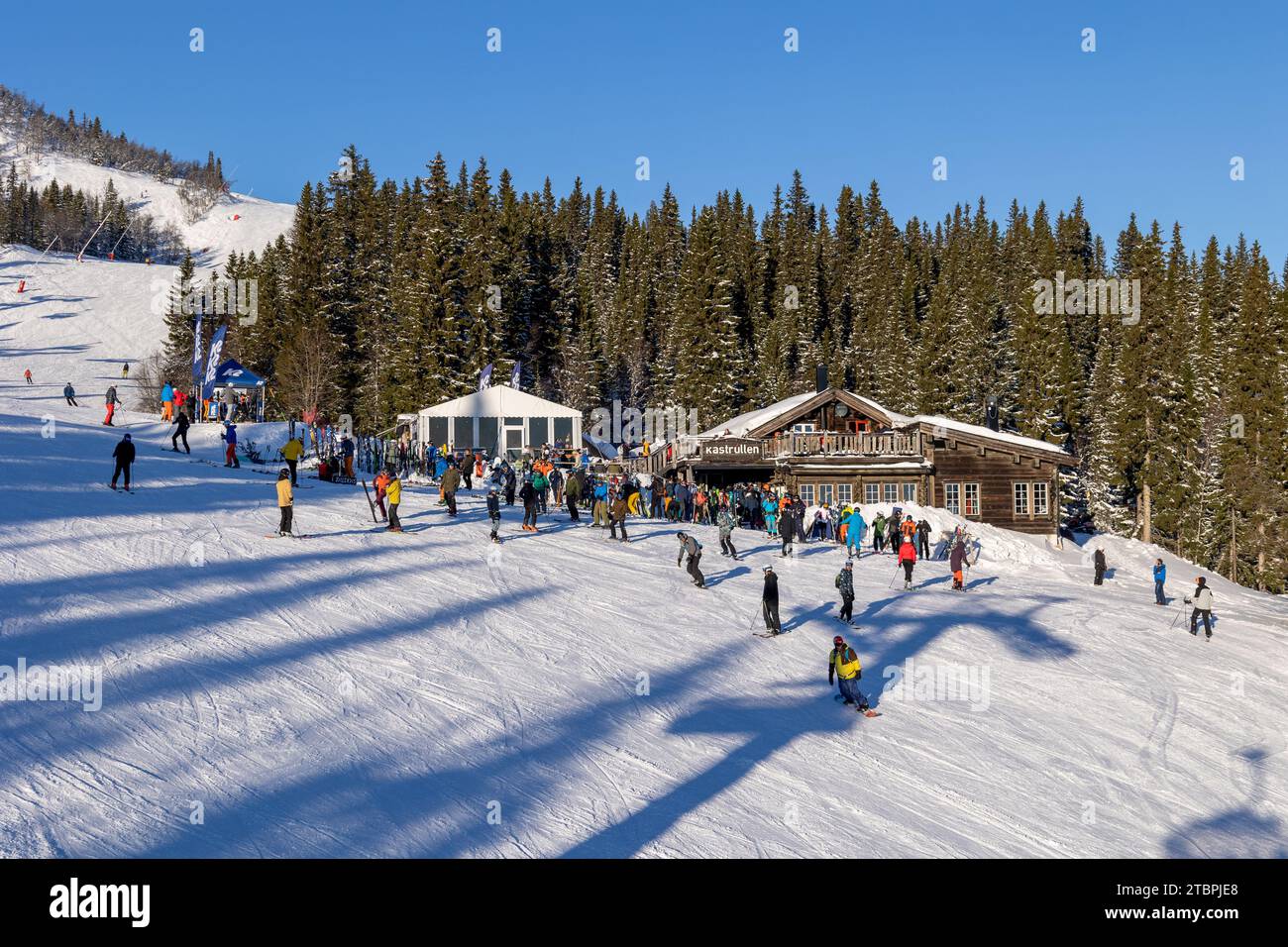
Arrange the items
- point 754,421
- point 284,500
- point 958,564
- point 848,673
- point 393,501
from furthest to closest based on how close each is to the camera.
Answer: point 754,421 → point 958,564 → point 393,501 → point 284,500 → point 848,673

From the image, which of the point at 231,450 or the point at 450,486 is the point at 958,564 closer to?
the point at 450,486

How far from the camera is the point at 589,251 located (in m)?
95.2

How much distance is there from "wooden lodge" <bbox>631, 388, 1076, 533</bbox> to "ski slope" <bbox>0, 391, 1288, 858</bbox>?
14164 mm

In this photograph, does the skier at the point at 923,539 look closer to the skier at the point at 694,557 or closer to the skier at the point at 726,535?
the skier at the point at 726,535

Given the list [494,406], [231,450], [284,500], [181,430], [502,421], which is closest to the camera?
[284,500]

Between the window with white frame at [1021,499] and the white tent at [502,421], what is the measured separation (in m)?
16.7

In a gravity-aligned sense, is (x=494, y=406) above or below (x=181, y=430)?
above

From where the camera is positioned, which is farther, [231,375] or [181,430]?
[231,375]

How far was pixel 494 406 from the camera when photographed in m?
42.6

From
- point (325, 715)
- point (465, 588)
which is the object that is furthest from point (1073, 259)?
point (325, 715)

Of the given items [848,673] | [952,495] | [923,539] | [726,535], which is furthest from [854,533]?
[952,495]

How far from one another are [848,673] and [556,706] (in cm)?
426
